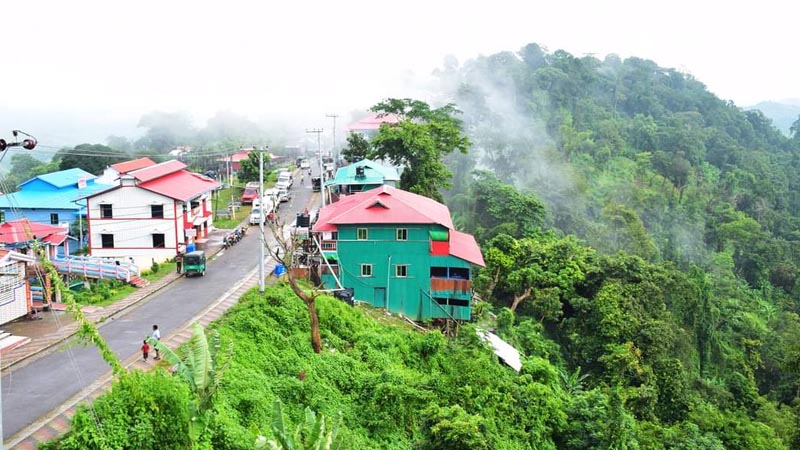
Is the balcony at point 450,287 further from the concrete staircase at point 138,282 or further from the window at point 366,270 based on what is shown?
the concrete staircase at point 138,282

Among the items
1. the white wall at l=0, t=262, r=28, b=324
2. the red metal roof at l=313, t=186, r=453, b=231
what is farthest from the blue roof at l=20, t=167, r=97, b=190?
the white wall at l=0, t=262, r=28, b=324

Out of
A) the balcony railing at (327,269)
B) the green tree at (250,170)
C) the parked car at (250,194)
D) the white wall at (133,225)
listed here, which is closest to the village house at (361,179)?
the parked car at (250,194)

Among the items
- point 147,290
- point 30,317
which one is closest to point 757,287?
point 147,290

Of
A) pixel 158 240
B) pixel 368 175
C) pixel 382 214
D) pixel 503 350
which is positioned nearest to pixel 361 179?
pixel 368 175

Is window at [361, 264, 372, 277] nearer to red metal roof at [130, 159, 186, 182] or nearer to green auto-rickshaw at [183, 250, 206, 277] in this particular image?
green auto-rickshaw at [183, 250, 206, 277]

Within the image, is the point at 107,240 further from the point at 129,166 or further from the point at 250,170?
the point at 250,170

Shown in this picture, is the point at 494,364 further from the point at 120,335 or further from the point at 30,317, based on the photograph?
the point at 30,317

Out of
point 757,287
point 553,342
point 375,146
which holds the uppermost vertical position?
point 375,146
